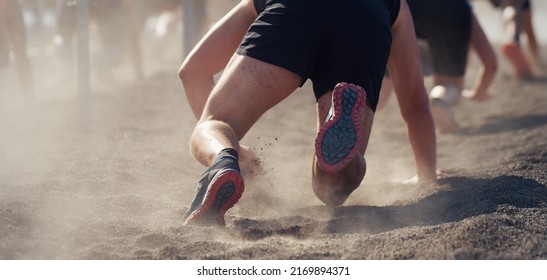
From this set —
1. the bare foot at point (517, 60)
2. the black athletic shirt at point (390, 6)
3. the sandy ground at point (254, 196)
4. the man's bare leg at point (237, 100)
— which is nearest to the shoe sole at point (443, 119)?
the sandy ground at point (254, 196)

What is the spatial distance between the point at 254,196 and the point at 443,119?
314 cm

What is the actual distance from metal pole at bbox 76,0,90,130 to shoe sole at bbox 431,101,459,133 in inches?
98.7

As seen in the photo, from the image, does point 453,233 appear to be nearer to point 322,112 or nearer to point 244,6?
point 322,112

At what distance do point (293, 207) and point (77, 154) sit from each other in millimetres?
1499

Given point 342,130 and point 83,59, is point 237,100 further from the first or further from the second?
point 83,59

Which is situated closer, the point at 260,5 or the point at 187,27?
the point at 260,5

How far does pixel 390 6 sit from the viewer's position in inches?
148

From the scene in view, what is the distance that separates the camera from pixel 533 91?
374 inches

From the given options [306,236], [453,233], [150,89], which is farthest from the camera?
[150,89]

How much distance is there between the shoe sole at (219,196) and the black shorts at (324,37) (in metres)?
0.68

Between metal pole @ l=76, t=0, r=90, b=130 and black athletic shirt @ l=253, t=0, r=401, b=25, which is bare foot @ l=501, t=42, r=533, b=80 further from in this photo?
black athletic shirt @ l=253, t=0, r=401, b=25

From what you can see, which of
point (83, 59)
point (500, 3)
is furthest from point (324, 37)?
point (500, 3)

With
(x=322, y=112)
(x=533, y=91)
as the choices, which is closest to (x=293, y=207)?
(x=322, y=112)

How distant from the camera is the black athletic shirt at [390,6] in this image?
3695mm
